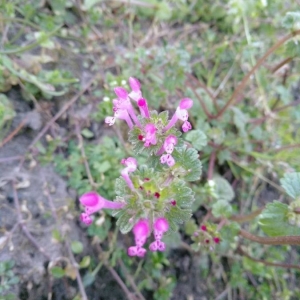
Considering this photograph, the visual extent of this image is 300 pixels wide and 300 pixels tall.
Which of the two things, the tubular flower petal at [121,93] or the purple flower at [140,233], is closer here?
the purple flower at [140,233]

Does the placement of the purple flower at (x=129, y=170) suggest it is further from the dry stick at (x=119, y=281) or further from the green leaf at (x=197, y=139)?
the dry stick at (x=119, y=281)

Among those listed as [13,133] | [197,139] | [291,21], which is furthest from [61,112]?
[291,21]

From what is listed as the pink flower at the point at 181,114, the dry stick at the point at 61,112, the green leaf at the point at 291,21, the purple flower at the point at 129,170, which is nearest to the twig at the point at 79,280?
the dry stick at the point at 61,112

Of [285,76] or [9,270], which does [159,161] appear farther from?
[285,76]

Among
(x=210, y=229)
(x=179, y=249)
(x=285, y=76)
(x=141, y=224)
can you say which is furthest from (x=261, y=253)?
(x=141, y=224)

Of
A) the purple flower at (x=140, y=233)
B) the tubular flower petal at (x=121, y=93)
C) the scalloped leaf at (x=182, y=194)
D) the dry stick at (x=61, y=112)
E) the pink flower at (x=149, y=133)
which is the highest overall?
the dry stick at (x=61, y=112)

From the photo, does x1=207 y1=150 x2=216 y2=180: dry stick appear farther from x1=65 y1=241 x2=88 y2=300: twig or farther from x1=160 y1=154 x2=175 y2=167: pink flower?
x1=160 y1=154 x2=175 y2=167: pink flower
